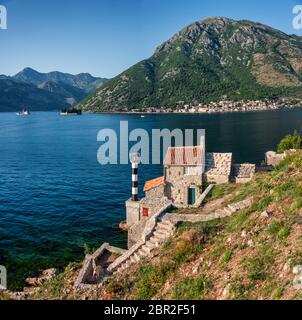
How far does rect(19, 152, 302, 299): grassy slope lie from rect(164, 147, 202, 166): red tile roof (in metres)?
13.1

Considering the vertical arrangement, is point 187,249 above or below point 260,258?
below

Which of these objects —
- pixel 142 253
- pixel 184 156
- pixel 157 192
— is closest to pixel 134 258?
pixel 142 253

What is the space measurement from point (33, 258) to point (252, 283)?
2509 cm

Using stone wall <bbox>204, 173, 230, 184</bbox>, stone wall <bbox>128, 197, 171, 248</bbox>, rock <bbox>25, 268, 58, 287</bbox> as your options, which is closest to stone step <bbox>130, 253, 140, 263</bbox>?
stone wall <bbox>128, 197, 171, 248</bbox>

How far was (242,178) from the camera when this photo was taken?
1371 inches

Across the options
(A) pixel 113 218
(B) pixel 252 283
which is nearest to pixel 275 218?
(B) pixel 252 283

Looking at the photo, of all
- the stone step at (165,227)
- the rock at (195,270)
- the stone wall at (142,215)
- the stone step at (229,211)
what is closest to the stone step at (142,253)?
the stone step at (165,227)

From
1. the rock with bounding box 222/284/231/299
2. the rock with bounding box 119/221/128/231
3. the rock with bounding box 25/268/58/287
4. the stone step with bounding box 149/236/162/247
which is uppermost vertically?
the rock with bounding box 222/284/231/299

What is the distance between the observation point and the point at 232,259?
50.7ft

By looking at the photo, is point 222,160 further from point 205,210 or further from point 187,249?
point 187,249

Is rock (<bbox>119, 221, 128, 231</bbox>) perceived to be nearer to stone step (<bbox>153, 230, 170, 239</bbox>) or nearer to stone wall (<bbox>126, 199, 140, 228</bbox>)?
stone wall (<bbox>126, 199, 140, 228</bbox>)

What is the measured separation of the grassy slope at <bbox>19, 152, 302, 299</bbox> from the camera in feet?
42.4

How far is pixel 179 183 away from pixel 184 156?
2889mm

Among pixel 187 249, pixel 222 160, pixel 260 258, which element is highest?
pixel 222 160
